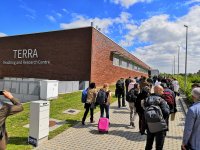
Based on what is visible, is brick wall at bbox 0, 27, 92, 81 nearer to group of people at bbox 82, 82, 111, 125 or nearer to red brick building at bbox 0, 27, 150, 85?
red brick building at bbox 0, 27, 150, 85

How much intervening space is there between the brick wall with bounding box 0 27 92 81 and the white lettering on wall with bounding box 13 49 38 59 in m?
0.48

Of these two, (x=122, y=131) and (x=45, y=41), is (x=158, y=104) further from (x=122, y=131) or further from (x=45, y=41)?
(x=45, y=41)

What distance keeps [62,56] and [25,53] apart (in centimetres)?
675

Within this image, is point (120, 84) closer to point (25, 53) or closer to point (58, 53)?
point (58, 53)

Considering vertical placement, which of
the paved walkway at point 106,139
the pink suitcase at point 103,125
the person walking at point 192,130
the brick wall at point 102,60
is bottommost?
the paved walkway at point 106,139

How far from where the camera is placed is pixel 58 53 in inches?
1278

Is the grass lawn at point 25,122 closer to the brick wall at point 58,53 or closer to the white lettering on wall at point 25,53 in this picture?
the brick wall at point 58,53

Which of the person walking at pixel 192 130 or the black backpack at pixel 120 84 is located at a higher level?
the black backpack at pixel 120 84

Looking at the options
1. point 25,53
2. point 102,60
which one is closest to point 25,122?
point 102,60

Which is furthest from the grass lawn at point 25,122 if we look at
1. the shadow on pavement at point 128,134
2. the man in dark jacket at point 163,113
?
the man in dark jacket at point 163,113

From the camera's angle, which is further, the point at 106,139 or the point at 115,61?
the point at 115,61

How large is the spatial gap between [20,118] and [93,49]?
17.7 metres

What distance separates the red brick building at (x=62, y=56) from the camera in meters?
30.1

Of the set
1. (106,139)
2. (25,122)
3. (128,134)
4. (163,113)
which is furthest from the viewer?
(25,122)
